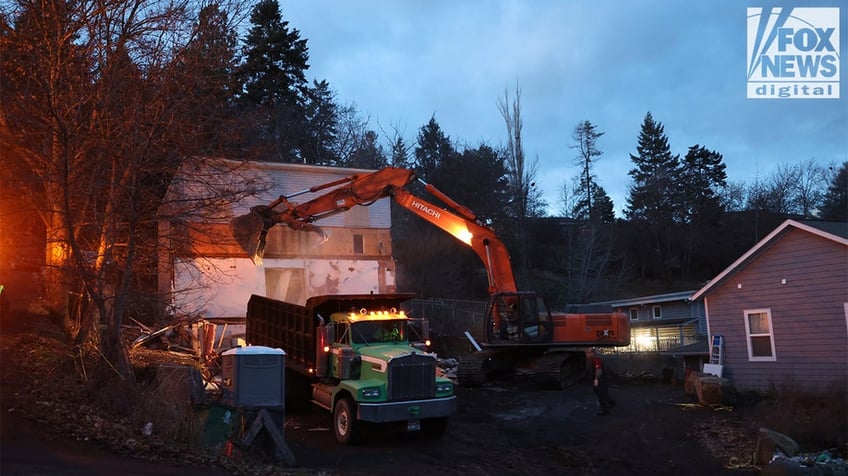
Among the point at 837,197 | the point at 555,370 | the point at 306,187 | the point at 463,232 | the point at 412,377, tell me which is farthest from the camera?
the point at 837,197

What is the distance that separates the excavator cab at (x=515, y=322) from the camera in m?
20.5

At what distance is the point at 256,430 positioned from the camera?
1089 cm

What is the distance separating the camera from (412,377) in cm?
1334

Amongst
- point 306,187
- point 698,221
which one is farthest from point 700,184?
point 306,187

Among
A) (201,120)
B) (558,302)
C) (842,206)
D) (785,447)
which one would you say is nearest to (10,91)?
(201,120)

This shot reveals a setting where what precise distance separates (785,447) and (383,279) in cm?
1737

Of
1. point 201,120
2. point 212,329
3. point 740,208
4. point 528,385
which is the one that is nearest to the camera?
point 201,120

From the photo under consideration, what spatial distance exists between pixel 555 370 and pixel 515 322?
1.91m

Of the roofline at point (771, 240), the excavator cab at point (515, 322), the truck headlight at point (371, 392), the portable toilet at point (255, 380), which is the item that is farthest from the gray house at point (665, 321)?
the portable toilet at point (255, 380)

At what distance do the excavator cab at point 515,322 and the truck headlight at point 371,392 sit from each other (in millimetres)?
8002

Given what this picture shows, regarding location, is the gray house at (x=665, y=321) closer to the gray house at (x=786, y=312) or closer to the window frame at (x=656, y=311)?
the window frame at (x=656, y=311)

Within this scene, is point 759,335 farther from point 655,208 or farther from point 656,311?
point 655,208

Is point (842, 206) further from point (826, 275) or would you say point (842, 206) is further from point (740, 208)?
point (826, 275)

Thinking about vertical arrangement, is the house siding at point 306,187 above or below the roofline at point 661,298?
above
